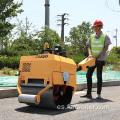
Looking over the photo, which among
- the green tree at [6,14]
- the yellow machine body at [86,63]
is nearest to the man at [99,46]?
the yellow machine body at [86,63]

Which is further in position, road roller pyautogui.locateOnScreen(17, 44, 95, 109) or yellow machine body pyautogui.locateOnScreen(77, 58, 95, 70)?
yellow machine body pyautogui.locateOnScreen(77, 58, 95, 70)

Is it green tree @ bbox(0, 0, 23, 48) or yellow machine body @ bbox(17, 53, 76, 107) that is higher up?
green tree @ bbox(0, 0, 23, 48)

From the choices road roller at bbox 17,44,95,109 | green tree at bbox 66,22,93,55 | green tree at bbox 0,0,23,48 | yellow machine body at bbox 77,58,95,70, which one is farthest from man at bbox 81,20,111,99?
green tree at bbox 66,22,93,55

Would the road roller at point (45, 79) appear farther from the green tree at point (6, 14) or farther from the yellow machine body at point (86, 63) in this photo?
the green tree at point (6, 14)

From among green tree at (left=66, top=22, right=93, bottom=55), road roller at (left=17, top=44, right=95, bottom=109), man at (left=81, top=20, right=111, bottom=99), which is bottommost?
road roller at (left=17, top=44, right=95, bottom=109)

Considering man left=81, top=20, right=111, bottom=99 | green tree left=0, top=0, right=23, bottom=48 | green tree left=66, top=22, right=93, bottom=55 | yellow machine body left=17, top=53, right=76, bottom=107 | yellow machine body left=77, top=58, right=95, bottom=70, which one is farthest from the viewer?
green tree left=66, top=22, right=93, bottom=55

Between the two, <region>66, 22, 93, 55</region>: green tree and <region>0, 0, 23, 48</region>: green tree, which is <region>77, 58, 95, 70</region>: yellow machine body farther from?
<region>66, 22, 93, 55</region>: green tree

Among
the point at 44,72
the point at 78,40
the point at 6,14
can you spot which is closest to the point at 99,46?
the point at 44,72

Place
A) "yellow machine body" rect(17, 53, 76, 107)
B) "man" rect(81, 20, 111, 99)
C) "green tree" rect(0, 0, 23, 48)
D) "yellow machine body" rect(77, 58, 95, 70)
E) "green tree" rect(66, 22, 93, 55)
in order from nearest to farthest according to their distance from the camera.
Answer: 1. "yellow machine body" rect(17, 53, 76, 107)
2. "yellow machine body" rect(77, 58, 95, 70)
3. "man" rect(81, 20, 111, 99)
4. "green tree" rect(0, 0, 23, 48)
5. "green tree" rect(66, 22, 93, 55)

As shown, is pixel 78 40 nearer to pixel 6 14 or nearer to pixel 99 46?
pixel 6 14

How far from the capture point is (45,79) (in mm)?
4512

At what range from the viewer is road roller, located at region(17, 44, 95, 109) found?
4.49 meters

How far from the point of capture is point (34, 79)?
4.76 metres

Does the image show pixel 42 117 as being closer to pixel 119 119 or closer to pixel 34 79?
pixel 34 79
